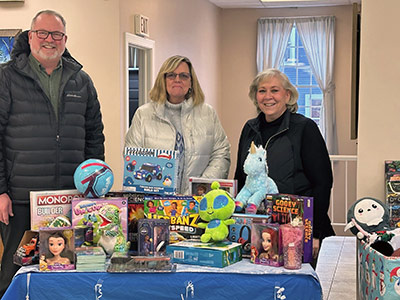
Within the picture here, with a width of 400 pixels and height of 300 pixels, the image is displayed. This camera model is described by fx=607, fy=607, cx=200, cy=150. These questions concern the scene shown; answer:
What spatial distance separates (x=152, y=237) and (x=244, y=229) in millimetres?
351

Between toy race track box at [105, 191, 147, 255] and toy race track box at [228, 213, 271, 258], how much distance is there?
37 cm

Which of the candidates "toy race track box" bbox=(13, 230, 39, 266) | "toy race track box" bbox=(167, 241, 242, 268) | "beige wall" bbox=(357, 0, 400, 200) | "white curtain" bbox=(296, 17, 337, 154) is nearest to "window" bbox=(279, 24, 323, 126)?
"white curtain" bbox=(296, 17, 337, 154)

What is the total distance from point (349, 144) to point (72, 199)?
7.14 m

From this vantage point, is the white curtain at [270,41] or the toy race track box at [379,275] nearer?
the toy race track box at [379,275]

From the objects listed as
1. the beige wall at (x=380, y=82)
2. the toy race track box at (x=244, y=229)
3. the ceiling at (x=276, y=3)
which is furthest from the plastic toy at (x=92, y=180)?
the ceiling at (x=276, y=3)

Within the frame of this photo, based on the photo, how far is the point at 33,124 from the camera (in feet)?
9.29

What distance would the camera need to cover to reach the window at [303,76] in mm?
9250

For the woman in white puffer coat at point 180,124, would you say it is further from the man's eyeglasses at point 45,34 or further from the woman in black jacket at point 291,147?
the man's eyeglasses at point 45,34

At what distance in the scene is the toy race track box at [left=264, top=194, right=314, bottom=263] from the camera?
2260 mm

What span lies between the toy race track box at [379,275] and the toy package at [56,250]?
1086mm

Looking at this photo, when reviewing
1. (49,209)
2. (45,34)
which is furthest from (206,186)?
(45,34)

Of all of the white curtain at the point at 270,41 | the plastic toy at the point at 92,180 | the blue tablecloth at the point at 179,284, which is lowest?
the blue tablecloth at the point at 179,284

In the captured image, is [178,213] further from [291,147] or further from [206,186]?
[291,147]

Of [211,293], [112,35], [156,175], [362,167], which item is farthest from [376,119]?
[112,35]
